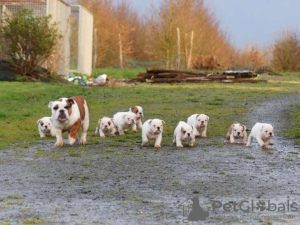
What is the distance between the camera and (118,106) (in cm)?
1944

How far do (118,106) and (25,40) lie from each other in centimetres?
1101

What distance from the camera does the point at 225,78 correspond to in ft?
112

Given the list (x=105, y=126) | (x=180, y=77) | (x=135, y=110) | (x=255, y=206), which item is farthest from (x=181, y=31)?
(x=255, y=206)

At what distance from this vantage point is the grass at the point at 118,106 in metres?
13.3

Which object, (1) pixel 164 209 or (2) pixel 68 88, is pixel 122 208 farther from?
(2) pixel 68 88

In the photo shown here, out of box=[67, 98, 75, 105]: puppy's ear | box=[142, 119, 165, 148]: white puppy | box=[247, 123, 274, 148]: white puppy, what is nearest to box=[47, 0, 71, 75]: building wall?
box=[67, 98, 75, 105]: puppy's ear

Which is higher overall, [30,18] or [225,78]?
[30,18]

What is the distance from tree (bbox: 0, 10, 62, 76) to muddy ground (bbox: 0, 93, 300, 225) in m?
17.6

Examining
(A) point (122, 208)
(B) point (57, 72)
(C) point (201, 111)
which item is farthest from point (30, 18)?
(A) point (122, 208)

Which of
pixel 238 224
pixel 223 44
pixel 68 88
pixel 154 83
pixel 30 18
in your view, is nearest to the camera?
pixel 238 224

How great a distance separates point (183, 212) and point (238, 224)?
0.63m

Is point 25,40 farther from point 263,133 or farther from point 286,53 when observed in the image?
point 286,53

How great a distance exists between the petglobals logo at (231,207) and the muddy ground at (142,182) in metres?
0.03

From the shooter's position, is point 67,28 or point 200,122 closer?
point 200,122
